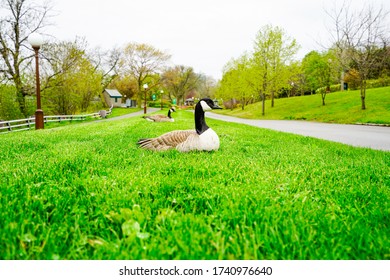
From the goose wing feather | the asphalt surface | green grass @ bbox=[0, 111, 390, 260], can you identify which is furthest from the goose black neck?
the asphalt surface

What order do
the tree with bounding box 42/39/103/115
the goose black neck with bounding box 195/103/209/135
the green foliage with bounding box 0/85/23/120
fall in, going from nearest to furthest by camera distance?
the goose black neck with bounding box 195/103/209/135
the green foliage with bounding box 0/85/23/120
the tree with bounding box 42/39/103/115

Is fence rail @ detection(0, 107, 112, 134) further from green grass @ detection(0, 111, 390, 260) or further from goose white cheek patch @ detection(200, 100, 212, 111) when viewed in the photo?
green grass @ detection(0, 111, 390, 260)

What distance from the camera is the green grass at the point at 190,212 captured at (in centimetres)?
148

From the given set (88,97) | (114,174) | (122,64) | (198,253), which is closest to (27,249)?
(198,253)

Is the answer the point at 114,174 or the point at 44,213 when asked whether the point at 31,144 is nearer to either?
the point at 114,174

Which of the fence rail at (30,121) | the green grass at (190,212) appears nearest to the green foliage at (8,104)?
the fence rail at (30,121)

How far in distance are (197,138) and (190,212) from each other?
2493mm

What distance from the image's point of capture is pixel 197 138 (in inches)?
175

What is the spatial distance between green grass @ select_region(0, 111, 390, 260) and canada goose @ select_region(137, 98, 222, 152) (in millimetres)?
1120

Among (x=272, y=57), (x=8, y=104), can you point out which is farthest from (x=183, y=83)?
(x=8, y=104)

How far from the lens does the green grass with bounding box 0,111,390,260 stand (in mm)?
1482

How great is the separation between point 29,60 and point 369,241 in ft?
90.2

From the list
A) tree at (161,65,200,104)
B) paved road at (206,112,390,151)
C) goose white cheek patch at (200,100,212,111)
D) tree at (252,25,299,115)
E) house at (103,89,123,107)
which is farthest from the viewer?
tree at (161,65,200,104)

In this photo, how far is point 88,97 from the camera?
116 ft
